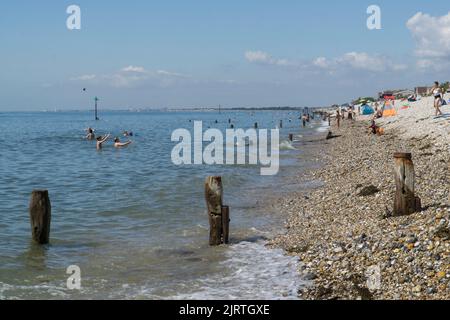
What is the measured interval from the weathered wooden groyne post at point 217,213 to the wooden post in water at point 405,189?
4.25 m

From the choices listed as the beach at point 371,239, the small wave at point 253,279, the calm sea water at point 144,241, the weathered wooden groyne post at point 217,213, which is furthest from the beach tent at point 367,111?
the small wave at point 253,279

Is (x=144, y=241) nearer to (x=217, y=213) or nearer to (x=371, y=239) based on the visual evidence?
(x=217, y=213)

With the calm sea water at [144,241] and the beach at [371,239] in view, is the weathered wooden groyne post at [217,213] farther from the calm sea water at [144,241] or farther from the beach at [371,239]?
the beach at [371,239]

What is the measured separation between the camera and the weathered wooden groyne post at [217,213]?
1318 cm

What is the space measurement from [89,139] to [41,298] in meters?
50.7

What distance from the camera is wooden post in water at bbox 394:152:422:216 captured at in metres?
11.9

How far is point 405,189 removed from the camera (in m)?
11.9

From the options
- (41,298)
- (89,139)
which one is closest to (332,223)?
(41,298)

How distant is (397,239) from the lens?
32.7ft

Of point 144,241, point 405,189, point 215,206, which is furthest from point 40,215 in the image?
point 405,189

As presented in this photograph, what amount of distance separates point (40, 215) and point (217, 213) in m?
4.81

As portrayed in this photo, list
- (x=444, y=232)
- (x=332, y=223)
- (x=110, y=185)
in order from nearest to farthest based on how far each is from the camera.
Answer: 1. (x=444, y=232)
2. (x=332, y=223)
3. (x=110, y=185)
